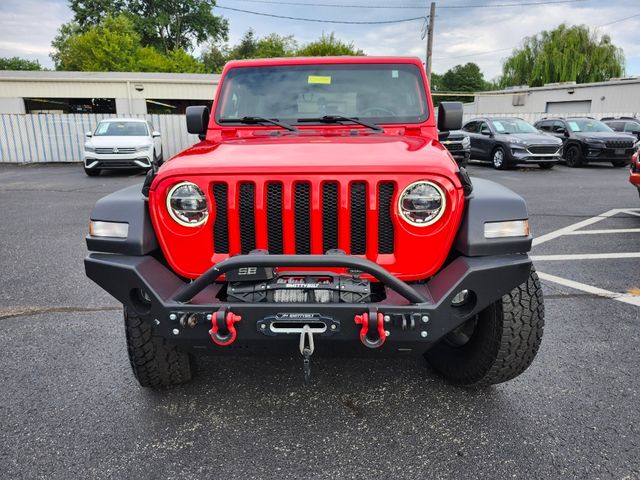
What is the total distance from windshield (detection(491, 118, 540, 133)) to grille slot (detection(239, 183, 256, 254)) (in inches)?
551

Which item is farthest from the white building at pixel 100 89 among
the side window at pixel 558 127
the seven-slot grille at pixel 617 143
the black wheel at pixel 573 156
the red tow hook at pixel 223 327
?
the red tow hook at pixel 223 327

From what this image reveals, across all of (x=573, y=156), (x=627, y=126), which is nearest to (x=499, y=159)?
(x=573, y=156)

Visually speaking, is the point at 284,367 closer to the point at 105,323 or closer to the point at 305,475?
the point at 305,475

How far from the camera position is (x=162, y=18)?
52.2m

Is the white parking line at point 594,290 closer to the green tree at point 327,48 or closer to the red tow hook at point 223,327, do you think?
the red tow hook at point 223,327

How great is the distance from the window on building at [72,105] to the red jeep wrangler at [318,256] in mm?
23762

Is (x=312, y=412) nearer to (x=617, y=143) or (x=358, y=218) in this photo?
(x=358, y=218)

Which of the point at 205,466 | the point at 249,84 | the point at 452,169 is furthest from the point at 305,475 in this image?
the point at 249,84

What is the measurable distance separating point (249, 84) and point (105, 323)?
2053 millimetres

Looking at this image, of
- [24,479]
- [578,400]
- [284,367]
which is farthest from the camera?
[284,367]

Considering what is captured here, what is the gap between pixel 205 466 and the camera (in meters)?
2.10

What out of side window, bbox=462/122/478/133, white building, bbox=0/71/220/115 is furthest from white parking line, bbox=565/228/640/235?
white building, bbox=0/71/220/115

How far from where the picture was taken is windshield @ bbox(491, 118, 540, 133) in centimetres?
1454

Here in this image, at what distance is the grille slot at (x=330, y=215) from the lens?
2158 millimetres
